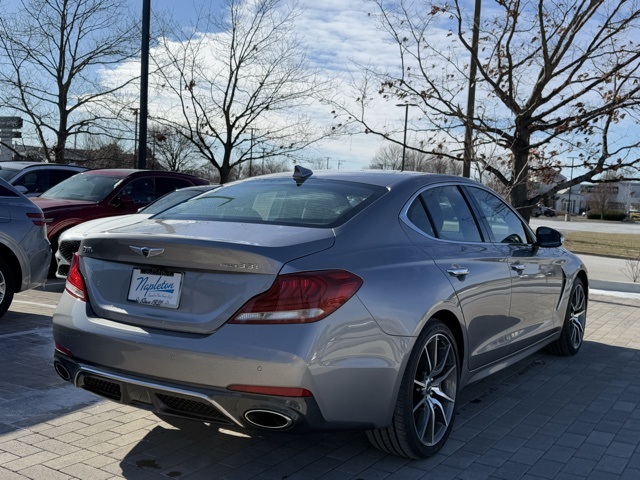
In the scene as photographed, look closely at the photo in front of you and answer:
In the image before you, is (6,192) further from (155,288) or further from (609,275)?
(609,275)

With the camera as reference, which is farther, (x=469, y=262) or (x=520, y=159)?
(x=520, y=159)

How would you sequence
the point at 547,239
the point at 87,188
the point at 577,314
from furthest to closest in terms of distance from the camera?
1. the point at 87,188
2. the point at 577,314
3. the point at 547,239

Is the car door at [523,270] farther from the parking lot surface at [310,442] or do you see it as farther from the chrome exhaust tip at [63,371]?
the chrome exhaust tip at [63,371]

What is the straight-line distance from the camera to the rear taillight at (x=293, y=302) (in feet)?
10.5

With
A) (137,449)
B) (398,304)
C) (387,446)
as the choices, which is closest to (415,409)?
(387,446)

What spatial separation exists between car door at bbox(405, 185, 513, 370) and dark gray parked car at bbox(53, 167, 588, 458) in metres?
0.02

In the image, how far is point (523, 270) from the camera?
5242 mm

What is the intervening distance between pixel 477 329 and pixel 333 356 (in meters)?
1.55

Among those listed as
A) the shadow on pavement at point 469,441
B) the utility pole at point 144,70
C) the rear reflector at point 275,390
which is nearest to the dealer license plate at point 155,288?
the rear reflector at point 275,390

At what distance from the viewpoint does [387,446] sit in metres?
3.84

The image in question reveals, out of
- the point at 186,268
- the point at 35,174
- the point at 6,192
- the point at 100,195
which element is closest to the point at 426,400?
the point at 186,268

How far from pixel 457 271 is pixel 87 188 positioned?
8.60 meters

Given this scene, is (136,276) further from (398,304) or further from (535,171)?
(535,171)

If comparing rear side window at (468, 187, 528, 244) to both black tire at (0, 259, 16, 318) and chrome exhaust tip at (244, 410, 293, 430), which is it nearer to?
chrome exhaust tip at (244, 410, 293, 430)
